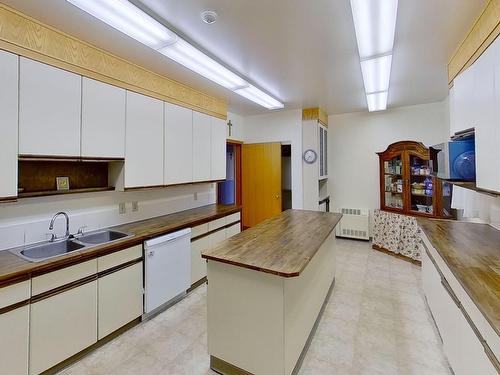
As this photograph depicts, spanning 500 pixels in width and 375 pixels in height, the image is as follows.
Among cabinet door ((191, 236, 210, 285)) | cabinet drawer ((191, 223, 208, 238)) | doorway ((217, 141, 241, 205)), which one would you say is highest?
doorway ((217, 141, 241, 205))

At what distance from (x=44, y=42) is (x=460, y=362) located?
3687 mm

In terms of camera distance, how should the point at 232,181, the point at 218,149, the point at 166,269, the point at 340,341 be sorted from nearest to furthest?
the point at 340,341, the point at 166,269, the point at 218,149, the point at 232,181

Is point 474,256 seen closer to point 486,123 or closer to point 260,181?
point 486,123

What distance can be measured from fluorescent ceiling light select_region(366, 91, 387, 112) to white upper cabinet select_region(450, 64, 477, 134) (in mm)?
1398

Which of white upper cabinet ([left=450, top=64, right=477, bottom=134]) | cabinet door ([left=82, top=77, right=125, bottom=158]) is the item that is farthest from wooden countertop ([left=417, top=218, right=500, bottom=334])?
cabinet door ([left=82, top=77, right=125, bottom=158])

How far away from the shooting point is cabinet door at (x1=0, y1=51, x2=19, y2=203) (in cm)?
Result: 172

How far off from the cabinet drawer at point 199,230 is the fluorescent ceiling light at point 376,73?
2627mm

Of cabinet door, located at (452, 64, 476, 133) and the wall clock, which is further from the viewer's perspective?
the wall clock

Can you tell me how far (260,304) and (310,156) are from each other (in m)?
3.48

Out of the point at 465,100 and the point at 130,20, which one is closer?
the point at 130,20

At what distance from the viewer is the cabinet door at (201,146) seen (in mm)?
3500

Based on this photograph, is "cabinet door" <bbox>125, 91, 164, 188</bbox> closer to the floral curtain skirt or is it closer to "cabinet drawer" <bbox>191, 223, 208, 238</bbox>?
"cabinet drawer" <bbox>191, 223, 208, 238</bbox>

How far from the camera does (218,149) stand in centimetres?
398

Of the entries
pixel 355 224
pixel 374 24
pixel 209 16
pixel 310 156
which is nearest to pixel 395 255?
pixel 355 224
